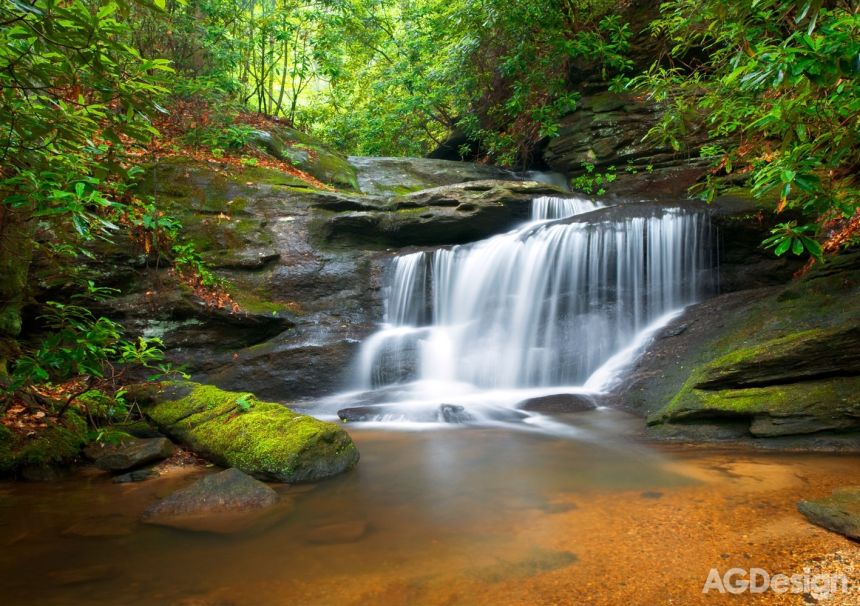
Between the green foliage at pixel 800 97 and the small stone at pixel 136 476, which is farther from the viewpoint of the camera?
the small stone at pixel 136 476

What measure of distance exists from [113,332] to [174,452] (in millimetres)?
1387

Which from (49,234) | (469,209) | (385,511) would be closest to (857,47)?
(385,511)

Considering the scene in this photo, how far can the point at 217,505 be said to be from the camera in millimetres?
3457

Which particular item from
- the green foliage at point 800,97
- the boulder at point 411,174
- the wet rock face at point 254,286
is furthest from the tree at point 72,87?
the boulder at point 411,174

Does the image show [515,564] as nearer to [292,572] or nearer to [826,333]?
[292,572]

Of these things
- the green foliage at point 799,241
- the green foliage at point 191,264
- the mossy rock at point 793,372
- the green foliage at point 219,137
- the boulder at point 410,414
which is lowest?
the boulder at point 410,414

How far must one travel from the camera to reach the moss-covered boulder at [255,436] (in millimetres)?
4223

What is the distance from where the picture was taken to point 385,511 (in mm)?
3557

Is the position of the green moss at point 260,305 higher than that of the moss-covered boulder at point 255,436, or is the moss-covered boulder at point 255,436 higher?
the green moss at point 260,305

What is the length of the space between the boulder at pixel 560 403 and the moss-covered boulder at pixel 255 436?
2.95m

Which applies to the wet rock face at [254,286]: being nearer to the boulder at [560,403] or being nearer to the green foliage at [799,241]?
the boulder at [560,403]

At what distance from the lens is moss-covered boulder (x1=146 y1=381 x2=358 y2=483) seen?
4223 millimetres

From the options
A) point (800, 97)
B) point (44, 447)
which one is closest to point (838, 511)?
point (800, 97)

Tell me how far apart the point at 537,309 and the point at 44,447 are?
689cm
